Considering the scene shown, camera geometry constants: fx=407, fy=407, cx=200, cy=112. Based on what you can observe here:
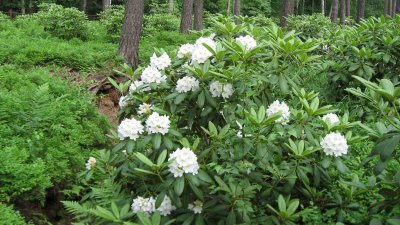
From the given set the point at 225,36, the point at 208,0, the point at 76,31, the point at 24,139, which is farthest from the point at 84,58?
the point at 208,0

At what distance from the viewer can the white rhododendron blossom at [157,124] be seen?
295 centimetres

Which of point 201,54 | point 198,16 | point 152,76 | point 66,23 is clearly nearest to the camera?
point 201,54

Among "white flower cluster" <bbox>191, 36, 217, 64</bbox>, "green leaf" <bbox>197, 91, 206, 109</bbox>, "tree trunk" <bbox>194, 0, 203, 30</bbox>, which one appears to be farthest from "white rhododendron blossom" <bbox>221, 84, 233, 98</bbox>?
"tree trunk" <bbox>194, 0, 203, 30</bbox>

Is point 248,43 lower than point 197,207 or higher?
higher

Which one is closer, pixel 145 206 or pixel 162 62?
pixel 145 206

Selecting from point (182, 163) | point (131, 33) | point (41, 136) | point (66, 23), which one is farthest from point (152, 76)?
point (66, 23)

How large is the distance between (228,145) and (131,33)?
6.57m

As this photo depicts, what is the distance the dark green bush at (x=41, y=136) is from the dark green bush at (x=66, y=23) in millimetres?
4780

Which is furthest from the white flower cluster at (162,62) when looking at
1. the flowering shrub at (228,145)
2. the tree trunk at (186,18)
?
the tree trunk at (186,18)

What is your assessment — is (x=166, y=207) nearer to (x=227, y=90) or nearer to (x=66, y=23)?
(x=227, y=90)

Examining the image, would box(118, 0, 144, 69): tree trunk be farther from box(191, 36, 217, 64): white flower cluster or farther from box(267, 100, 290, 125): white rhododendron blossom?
box(267, 100, 290, 125): white rhododendron blossom

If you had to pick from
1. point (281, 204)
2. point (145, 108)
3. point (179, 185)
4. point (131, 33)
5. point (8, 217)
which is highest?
point (131, 33)

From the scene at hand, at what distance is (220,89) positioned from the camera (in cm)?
302

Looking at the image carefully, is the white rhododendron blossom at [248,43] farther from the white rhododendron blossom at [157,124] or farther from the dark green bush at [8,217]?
the dark green bush at [8,217]
